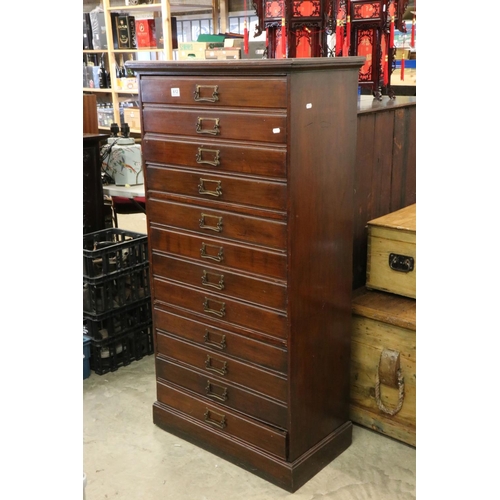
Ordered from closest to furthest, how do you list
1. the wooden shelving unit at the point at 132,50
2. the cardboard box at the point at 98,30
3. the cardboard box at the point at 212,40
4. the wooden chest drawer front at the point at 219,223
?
the wooden chest drawer front at the point at 219,223, the cardboard box at the point at 212,40, the wooden shelving unit at the point at 132,50, the cardboard box at the point at 98,30

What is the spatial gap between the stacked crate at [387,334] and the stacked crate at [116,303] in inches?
46.5

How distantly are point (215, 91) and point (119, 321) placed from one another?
1.51 metres

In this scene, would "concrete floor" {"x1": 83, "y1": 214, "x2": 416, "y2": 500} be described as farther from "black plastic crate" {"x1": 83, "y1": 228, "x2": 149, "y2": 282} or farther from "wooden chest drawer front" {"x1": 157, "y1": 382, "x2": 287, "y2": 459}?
"black plastic crate" {"x1": 83, "y1": 228, "x2": 149, "y2": 282}

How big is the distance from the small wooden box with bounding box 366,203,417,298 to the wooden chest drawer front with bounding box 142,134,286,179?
682mm

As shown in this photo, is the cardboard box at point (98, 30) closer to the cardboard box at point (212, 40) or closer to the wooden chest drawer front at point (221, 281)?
the cardboard box at point (212, 40)

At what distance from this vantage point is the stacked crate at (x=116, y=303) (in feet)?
9.83

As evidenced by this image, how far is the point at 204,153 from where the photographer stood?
83.5 inches

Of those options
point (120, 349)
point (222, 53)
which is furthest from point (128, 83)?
point (120, 349)

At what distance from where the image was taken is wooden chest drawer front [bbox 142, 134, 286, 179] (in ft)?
6.35

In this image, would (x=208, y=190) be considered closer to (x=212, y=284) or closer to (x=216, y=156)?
(x=216, y=156)

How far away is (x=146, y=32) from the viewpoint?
5.87 meters

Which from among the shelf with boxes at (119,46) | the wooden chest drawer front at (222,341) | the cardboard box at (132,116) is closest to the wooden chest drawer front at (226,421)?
the wooden chest drawer front at (222,341)
